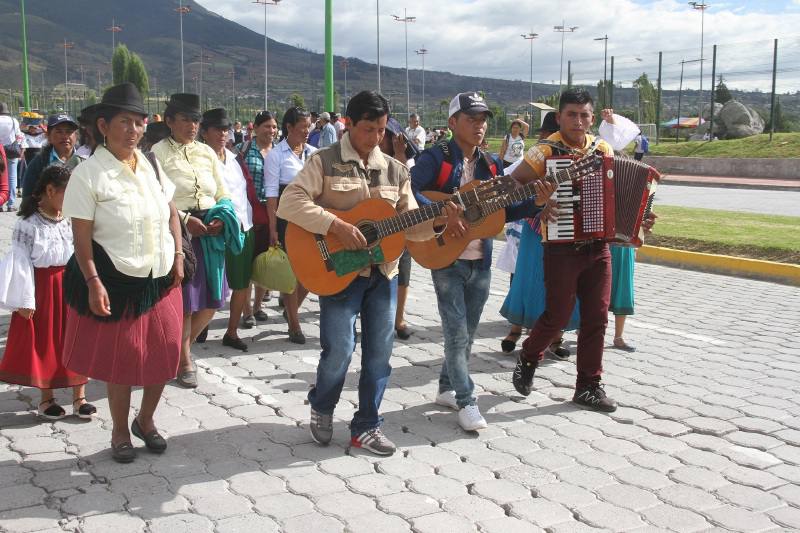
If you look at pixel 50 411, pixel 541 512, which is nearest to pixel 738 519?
pixel 541 512

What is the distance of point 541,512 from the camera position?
14.4 feet

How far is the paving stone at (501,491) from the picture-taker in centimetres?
454

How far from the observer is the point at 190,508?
436 cm

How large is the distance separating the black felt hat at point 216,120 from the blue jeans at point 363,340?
9.26 ft

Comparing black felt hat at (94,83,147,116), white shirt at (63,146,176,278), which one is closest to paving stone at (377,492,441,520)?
white shirt at (63,146,176,278)

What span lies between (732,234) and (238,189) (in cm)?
918

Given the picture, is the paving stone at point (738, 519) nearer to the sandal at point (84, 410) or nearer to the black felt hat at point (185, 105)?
the sandal at point (84, 410)

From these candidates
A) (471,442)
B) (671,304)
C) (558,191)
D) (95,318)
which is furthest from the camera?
(671,304)

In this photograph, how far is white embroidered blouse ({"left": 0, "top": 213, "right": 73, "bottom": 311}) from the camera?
220 inches

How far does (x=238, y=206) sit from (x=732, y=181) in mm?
24419

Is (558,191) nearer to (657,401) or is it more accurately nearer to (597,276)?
(597,276)

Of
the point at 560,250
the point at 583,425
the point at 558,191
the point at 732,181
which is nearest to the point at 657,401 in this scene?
the point at 583,425

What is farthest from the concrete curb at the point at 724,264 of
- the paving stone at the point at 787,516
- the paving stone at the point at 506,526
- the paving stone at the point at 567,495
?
the paving stone at the point at 506,526

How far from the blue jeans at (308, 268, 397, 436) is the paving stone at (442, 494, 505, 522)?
2.87 ft
